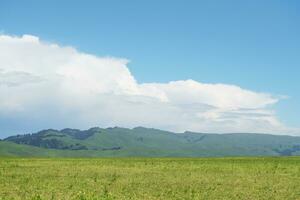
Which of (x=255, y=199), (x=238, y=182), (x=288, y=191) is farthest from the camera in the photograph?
(x=238, y=182)

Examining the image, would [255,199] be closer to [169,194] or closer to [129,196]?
[169,194]

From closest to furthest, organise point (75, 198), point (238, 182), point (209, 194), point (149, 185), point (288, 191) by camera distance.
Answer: point (75, 198), point (209, 194), point (288, 191), point (149, 185), point (238, 182)

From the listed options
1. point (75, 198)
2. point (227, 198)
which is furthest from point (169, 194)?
point (75, 198)

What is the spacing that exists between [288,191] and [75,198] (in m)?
19.9

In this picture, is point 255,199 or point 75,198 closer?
point 75,198

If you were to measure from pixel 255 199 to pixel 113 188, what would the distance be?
42.6 feet

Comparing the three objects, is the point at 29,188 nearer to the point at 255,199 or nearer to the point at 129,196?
the point at 129,196

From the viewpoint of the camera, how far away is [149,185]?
46.0 meters

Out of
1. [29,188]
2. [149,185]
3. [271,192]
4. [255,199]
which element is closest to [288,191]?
[271,192]

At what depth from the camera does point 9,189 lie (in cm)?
4050

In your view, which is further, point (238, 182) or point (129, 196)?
point (238, 182)

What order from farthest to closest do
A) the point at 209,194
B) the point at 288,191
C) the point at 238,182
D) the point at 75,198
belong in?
the point at 238,182 < the point at 288,191 < the point at 209,194 < the point at 75,198

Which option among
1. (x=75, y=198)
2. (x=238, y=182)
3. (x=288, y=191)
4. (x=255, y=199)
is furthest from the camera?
(x=238, y=182)

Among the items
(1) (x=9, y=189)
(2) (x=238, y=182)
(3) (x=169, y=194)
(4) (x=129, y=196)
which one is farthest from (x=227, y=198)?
(1) (x=9, y=189)
